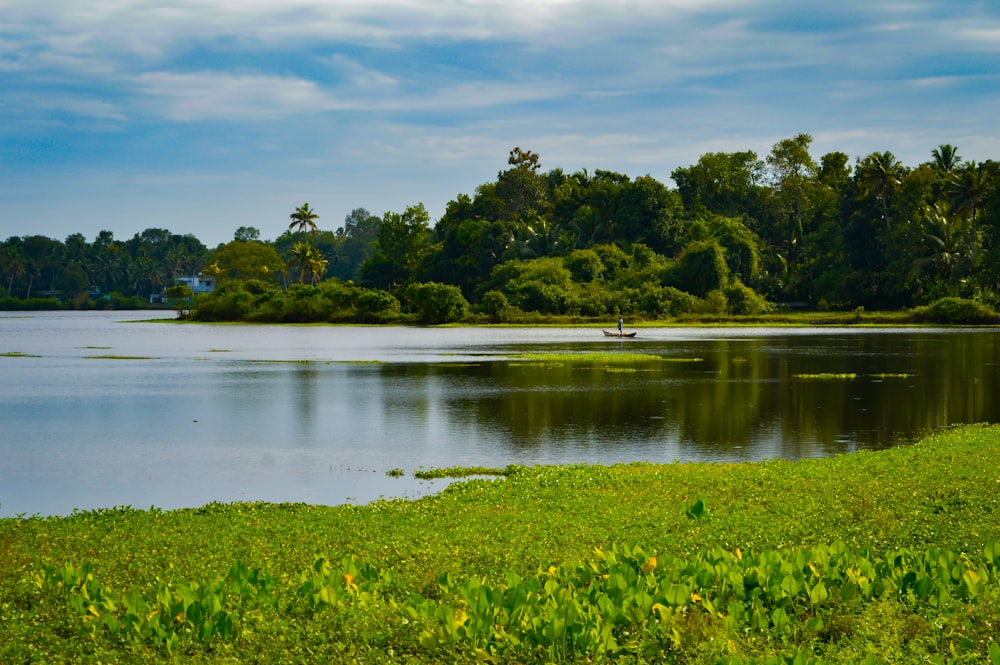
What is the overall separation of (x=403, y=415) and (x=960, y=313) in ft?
261

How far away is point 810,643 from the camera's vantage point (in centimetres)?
775

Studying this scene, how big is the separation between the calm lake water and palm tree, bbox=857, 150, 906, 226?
5370cm

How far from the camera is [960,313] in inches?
3804

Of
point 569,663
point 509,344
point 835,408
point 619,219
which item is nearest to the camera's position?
point 569,663

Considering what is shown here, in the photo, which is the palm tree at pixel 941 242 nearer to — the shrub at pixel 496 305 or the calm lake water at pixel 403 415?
the shrub at pixel 496 305

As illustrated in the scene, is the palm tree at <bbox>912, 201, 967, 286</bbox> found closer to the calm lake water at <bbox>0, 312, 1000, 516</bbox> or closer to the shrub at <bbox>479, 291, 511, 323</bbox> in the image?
the shrub at <bbox>479, 291, 511, 323</bbox>

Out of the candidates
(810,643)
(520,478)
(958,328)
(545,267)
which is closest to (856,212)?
(958,328)

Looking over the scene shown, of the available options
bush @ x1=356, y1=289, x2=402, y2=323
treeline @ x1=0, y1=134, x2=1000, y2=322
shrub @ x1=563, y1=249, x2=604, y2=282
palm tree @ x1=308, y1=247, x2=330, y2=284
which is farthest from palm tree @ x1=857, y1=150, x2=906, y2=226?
palm tree @ x1=308, y1=247, x2=330, y2=284

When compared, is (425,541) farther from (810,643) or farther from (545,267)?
(545,267)

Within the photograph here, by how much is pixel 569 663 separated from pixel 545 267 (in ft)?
371

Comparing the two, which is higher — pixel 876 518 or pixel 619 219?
pixel 619 219

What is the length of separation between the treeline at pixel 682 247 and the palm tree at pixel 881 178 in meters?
0.16

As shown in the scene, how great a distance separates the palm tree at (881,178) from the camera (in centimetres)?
11062

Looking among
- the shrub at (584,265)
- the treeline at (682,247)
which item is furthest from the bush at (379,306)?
the shrub at (584,265)
